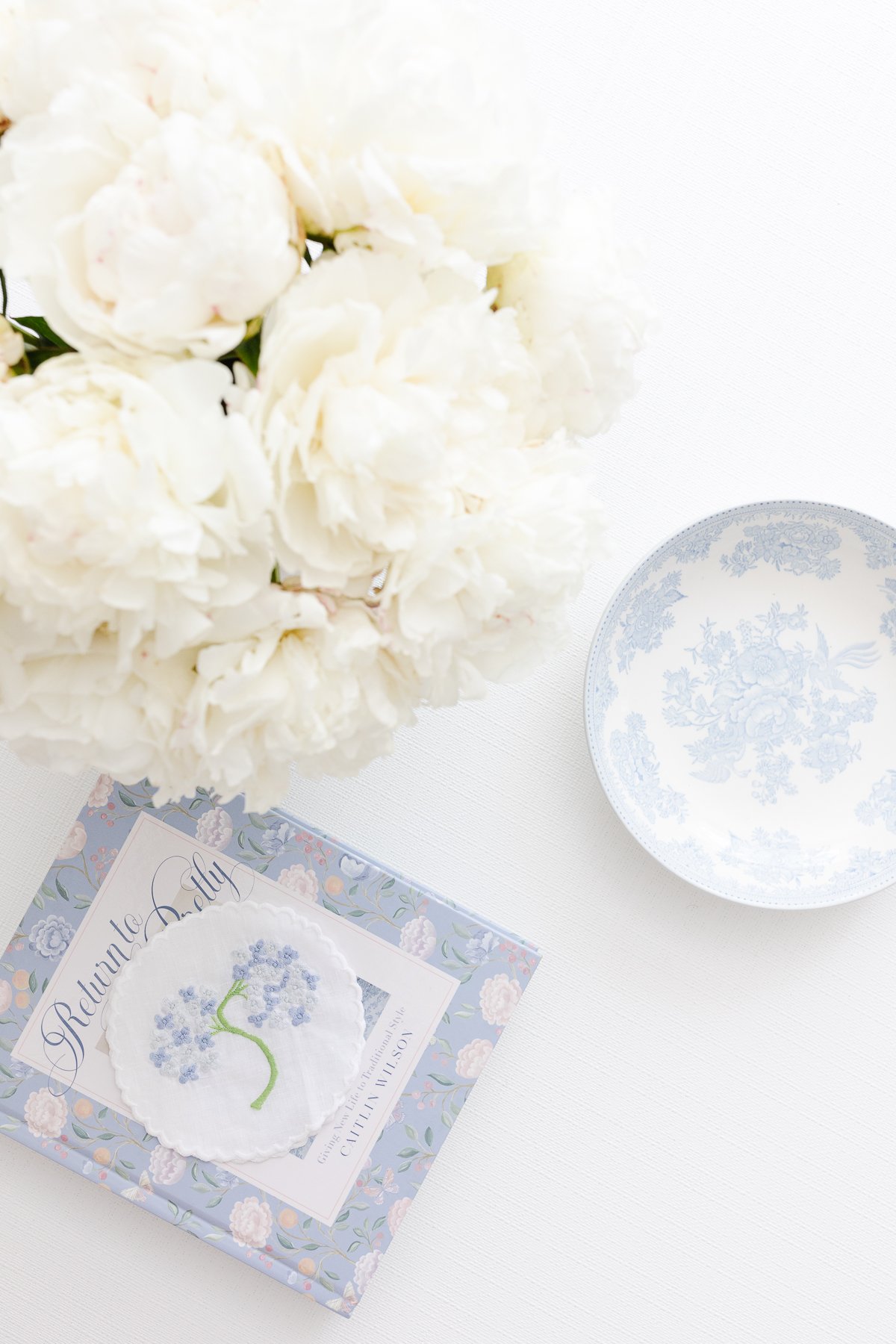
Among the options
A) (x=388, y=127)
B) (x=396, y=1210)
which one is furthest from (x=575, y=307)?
(x=396, y=1210)

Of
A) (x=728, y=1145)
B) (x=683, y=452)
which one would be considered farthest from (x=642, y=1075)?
(x=683, y=452)

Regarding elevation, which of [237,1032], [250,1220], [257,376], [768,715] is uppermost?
[768,715]

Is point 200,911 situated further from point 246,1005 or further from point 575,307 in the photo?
point 575,307

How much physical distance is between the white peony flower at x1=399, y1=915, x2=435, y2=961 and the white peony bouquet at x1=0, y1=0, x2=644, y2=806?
368 millimetres

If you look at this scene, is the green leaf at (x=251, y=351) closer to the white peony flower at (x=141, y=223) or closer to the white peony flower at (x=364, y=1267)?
the white peony flower at (x=141, y=223)

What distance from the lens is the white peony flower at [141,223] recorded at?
0.28 m

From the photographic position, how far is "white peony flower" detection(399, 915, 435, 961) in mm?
688

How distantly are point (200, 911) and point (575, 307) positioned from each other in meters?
0.48

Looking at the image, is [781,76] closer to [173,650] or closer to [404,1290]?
[173,650]

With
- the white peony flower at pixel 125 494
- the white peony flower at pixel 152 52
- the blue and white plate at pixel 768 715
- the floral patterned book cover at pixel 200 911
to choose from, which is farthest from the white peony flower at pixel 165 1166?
the white peony flower at pixel 152 52

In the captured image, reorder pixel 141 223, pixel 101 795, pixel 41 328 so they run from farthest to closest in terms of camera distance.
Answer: pixel 101 795 < pixel 41 328 < pixel 141 223

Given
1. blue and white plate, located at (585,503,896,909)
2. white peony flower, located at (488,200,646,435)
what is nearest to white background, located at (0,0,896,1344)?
blue and white plate, located at (585,503,896,909)

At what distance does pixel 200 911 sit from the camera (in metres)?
0.69

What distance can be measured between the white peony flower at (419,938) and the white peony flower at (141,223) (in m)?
0.47
